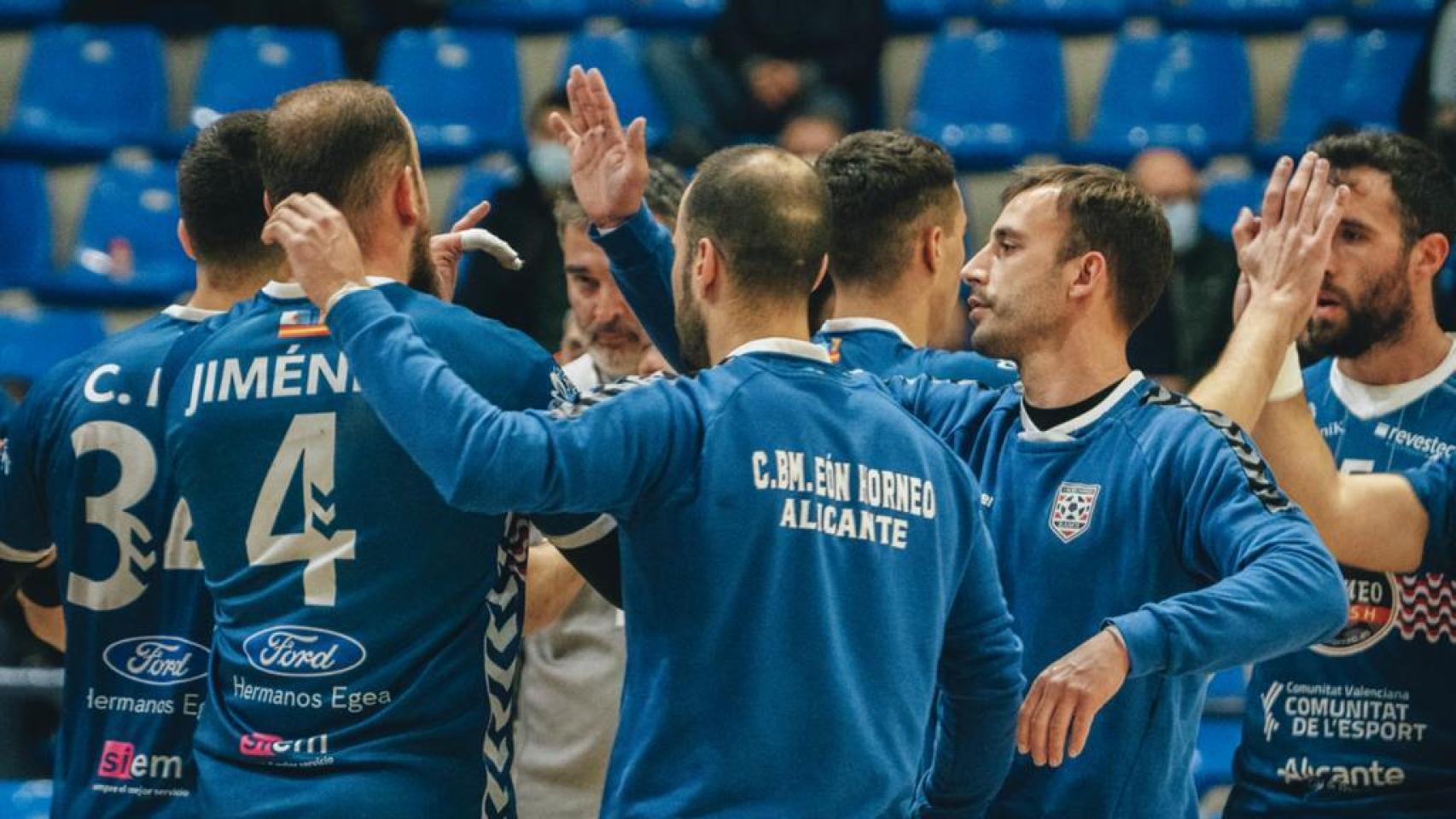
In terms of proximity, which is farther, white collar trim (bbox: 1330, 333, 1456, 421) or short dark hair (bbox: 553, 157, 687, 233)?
short dark hair (bbox: 553, 157, 687, 233)

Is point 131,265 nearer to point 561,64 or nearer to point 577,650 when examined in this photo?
point 561,64

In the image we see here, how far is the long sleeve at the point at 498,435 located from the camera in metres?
3.24

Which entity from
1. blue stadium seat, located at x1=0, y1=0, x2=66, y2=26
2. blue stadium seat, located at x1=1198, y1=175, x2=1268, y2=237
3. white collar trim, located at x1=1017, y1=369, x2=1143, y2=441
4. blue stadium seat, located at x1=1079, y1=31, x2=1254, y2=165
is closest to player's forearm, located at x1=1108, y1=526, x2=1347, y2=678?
white collar trim, located at x1=1017, y1=369, x2=1143, y2=441

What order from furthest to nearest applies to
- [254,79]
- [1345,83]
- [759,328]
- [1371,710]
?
[254,79] < [1345,83] < [1371,710] < [759,328]

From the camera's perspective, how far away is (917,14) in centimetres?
1152

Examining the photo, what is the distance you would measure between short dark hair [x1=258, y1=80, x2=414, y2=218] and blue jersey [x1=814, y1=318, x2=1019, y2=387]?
134cm

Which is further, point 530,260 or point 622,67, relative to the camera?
point 622,67

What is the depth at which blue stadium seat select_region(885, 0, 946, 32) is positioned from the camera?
37.7ft

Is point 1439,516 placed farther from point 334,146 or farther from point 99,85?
point 99,85

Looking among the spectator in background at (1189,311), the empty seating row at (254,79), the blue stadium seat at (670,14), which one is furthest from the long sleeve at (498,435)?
the blue stadium seat at (670,14)

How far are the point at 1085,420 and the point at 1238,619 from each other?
2.45 feet

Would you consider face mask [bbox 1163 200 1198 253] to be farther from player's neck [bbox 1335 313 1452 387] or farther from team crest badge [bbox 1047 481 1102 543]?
team crest badge [bbox 1047 481 1102 543]

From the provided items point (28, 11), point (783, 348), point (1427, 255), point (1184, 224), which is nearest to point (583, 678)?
point (783, 348)

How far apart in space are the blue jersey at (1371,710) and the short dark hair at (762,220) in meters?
1.82
